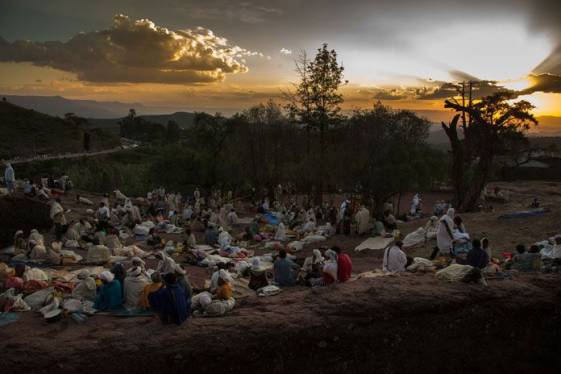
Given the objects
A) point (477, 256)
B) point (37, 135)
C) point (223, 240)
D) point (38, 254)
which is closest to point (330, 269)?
point (477, 256)

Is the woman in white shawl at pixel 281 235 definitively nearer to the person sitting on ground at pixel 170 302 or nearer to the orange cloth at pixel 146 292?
the orange cloth at pixel 146 292

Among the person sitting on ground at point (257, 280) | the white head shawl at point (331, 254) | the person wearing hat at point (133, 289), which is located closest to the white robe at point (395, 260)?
the white head shawl at point (331, 254)

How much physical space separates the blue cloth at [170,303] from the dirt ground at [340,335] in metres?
0.19

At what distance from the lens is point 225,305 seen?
8969mm

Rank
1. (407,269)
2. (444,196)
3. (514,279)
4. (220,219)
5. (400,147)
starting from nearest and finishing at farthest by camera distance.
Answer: (514,279) → (407,269) → (220,219) → (400,147) → (444,196)

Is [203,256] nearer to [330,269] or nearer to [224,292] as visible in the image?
[224,292]

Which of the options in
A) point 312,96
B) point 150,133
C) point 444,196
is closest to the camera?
point 312,96

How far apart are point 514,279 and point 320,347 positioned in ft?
16.1

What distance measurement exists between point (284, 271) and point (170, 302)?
3359mm

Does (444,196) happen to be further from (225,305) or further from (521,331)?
(225,305)

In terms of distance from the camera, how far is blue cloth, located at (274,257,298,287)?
10930 mm

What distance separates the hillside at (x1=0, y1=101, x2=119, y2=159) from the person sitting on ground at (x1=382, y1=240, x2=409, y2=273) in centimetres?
5420

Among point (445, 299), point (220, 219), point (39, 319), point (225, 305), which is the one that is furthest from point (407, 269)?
point (220, 219)

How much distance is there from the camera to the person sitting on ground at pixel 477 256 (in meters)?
10.2
